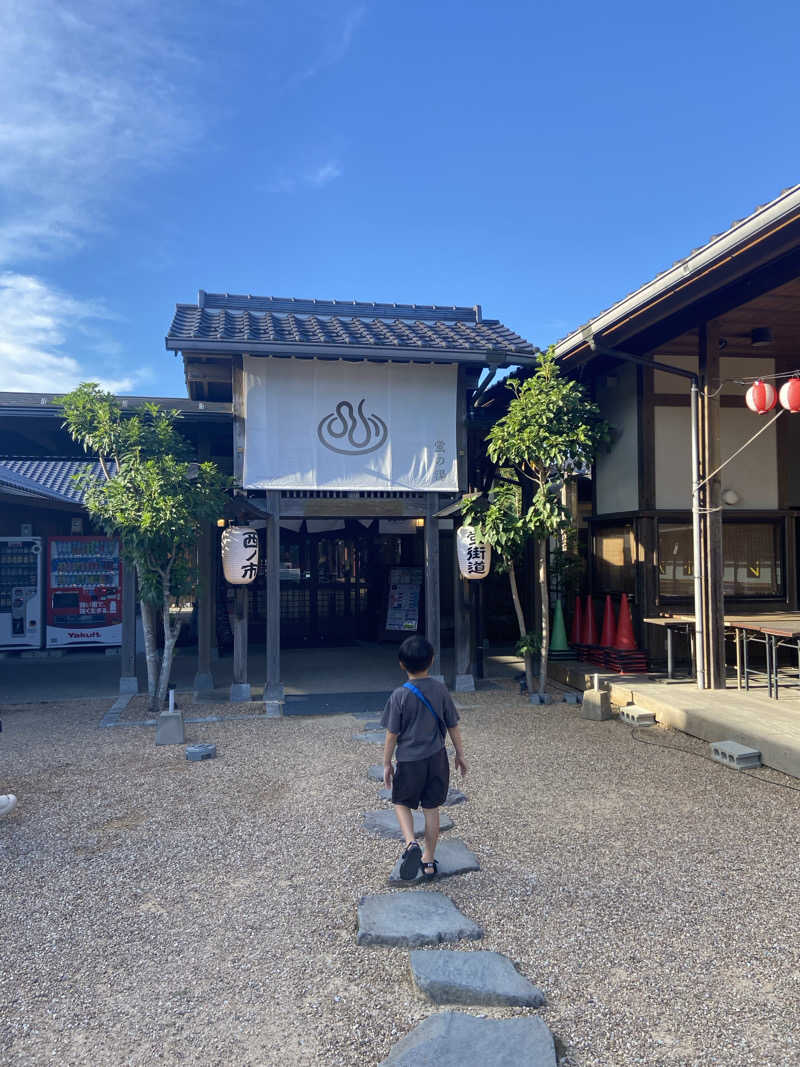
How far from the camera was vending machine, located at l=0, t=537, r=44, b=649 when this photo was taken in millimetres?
11906

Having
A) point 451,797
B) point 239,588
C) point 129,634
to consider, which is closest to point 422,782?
point 451,797

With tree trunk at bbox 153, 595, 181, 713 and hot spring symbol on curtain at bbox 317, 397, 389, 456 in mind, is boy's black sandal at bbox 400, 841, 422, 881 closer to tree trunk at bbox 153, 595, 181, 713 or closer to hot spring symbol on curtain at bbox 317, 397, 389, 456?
tree trunk at bbox 153, 595, 181, 713

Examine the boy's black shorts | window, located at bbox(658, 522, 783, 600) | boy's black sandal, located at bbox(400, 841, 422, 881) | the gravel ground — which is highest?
window, located at bbox(658, 522, 783, 600)

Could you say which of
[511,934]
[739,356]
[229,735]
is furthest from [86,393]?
[739,356]

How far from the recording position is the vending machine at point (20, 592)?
11906mm

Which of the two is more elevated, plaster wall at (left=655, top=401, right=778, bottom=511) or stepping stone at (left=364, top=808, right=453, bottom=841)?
plaster wall at (left=655, top=401, right=778, bottom=511)

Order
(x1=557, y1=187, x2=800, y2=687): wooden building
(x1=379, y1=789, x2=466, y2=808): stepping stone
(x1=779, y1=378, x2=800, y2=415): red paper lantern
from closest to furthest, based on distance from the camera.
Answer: (x1=379, y1=789, x2=466, y2=808): stepping stone, (x1=779, y1=378, x2=800, y2=415): red paper lantern, (x1=557, y1=187, x2=800, y2=687): wooden building

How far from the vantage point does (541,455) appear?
26.2 feet

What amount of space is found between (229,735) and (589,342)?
597cm

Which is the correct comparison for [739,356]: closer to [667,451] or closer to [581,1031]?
[667,451]

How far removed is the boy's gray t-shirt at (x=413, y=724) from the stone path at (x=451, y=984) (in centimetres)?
69

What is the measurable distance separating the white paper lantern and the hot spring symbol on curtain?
1.64 metres

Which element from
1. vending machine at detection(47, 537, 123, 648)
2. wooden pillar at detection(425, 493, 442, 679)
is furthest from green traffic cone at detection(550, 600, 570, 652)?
vending machine at detection(47, 537, 123, 648)

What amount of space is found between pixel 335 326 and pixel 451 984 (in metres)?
8.29
